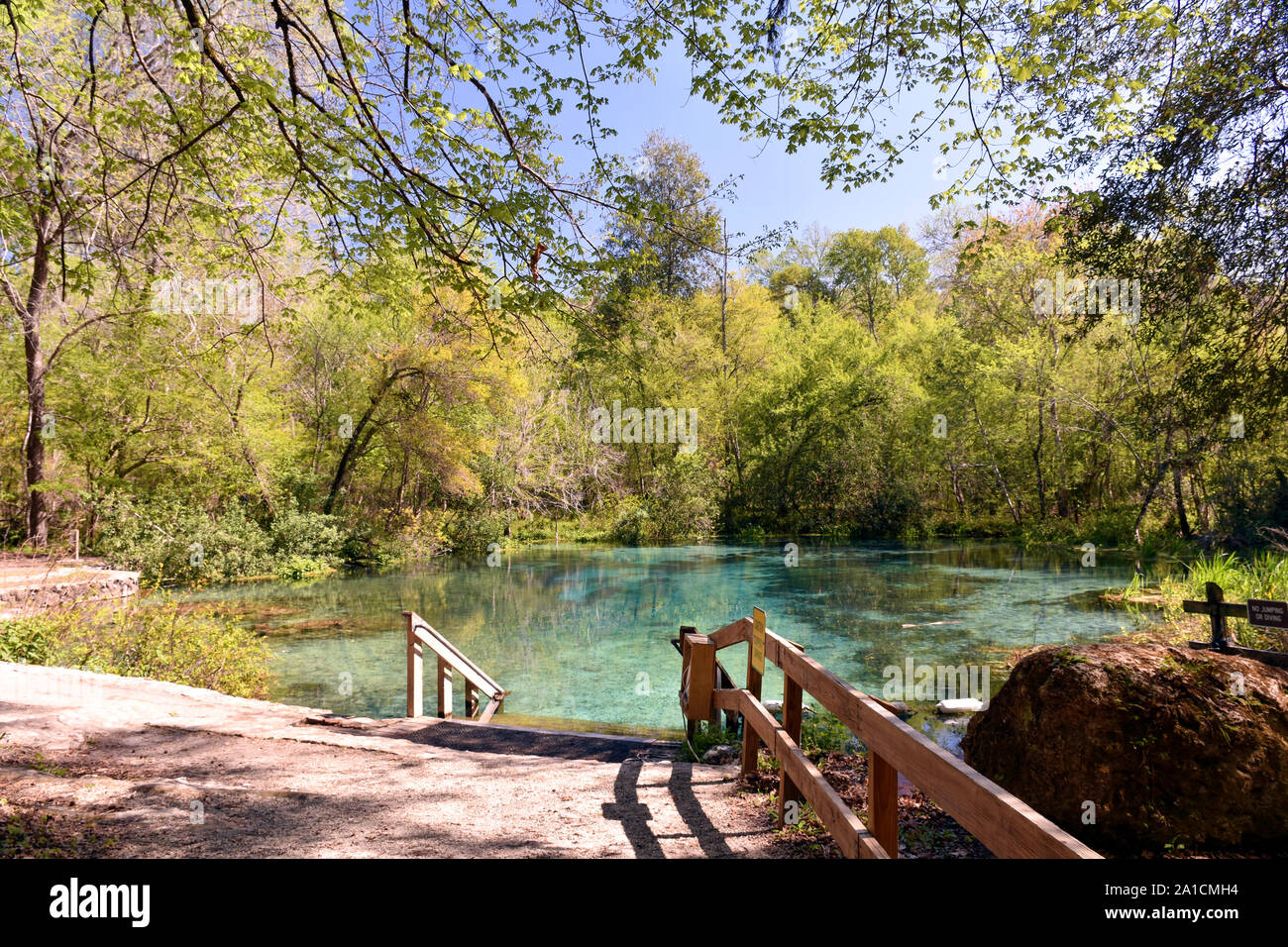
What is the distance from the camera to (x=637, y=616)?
51.3 ft

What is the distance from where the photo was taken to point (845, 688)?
3172 mm

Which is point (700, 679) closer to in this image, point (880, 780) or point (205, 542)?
point (880, 780)

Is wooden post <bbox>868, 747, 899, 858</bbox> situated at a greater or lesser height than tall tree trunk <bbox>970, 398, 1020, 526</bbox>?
lesser

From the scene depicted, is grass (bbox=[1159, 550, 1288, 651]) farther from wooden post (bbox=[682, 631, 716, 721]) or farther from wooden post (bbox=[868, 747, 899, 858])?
wooden post (bbox=[868, 747, 899, 858])

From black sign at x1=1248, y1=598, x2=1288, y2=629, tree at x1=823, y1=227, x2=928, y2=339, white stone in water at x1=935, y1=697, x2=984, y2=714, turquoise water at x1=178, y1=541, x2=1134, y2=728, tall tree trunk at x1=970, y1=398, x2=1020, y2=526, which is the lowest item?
turquoise water at x1=178, y1=541, x2=1134, y2=728

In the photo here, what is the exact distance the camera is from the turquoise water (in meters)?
10.3

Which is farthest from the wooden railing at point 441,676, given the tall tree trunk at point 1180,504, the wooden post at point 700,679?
the tall tree trunk at point 1180,504

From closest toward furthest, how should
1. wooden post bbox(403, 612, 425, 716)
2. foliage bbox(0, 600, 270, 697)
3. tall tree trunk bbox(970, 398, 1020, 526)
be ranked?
foliage bbox(0, 600, 270, 697) < wooden post bbox(403, 612, 425, 716) < tall tree trunk bbox(970, 398, 1020, 526)

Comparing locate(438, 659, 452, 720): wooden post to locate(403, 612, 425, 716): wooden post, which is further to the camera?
locate(438, 659, 452, 720): wooden post

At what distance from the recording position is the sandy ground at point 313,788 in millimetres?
3141

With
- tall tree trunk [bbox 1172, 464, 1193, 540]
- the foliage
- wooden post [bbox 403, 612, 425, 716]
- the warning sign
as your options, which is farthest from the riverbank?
tall tree trunk [bbox 1172, 464, 1193, 540]
